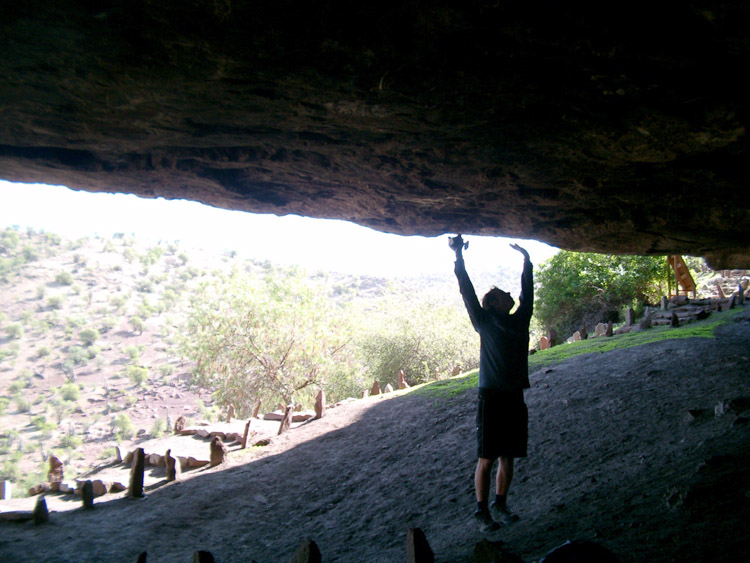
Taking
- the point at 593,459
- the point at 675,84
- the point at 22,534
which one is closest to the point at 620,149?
the point at 675,84

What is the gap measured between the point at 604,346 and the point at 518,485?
8.03m

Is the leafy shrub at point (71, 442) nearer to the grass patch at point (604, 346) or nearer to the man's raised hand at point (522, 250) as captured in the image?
the grass patch at point (604, 346)

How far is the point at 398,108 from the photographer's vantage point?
4746mm

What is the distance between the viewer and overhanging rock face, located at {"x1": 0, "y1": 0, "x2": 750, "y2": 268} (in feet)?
11.9

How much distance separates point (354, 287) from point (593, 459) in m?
79.1

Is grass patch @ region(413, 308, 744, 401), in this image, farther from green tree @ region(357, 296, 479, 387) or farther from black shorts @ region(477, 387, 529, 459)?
green tree @ region(357, 296, 479, 387)

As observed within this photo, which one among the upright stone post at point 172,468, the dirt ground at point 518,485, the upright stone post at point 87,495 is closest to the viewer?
the dirt ground at point 518,485

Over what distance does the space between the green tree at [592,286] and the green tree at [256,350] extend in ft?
34.9

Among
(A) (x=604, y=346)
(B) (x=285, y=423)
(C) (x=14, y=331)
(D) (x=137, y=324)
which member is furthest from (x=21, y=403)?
(A) (x=604, y=346)

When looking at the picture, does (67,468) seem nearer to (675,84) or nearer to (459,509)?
(459,509)

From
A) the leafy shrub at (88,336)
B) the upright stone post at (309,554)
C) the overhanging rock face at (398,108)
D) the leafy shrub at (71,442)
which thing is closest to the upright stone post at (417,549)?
the upright stone post at (309,554)

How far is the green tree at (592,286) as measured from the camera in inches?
779

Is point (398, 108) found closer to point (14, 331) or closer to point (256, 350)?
point (256, 350)

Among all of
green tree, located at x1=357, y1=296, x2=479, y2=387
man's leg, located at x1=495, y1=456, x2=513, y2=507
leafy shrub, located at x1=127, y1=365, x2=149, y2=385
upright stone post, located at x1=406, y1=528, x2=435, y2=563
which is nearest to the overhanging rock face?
man's leg, located at x1=495, y1=456, x2=513, y2=507
